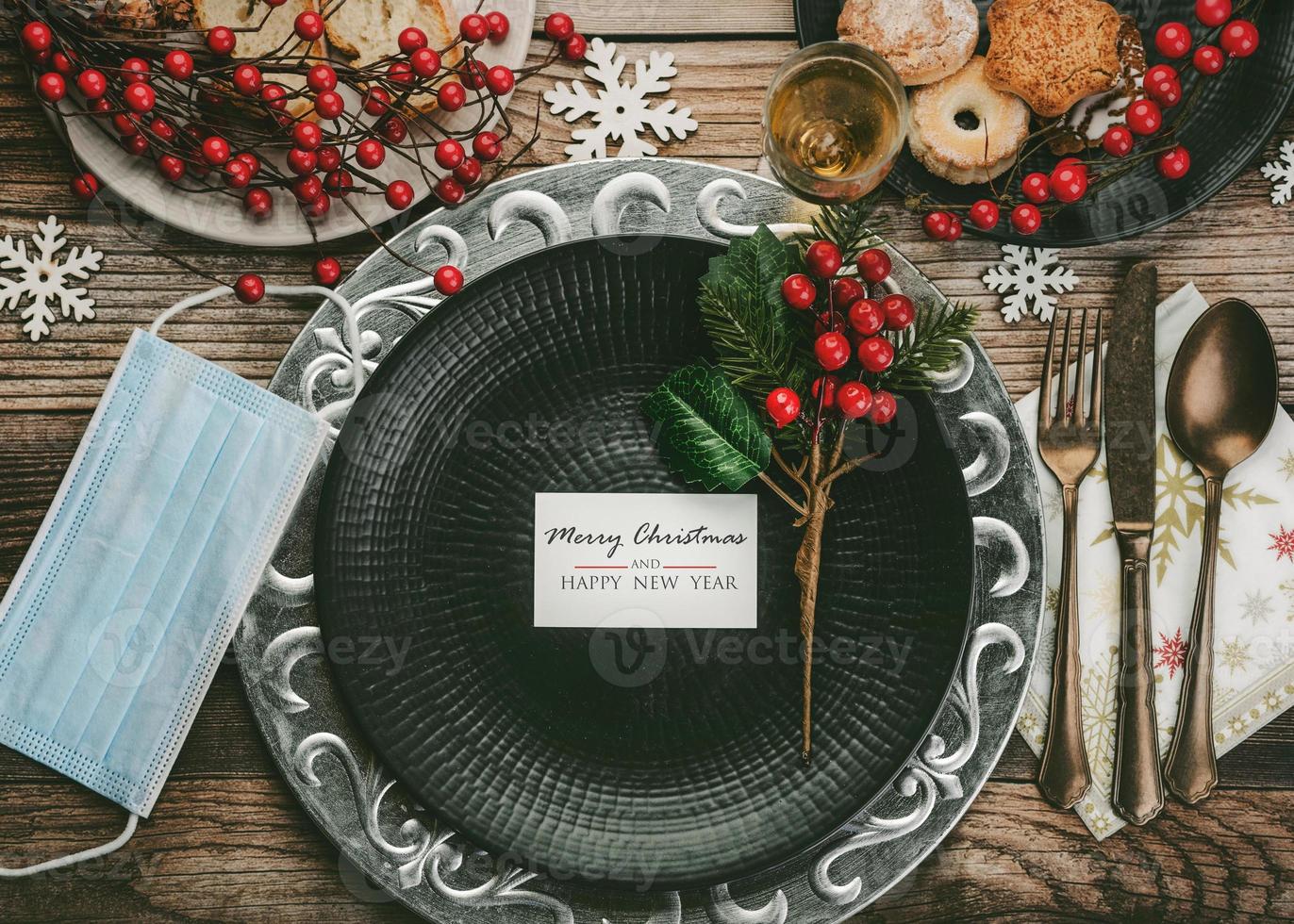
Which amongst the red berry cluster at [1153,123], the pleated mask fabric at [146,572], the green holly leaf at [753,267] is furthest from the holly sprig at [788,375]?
the pleated mask fabric at [146,572]

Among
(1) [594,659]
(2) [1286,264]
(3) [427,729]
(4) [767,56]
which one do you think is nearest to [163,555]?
(3) [427,729]

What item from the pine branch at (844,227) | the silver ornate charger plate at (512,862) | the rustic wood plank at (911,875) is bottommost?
the rustic wood plank at (911,875)

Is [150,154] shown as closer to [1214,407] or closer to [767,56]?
[767,56]

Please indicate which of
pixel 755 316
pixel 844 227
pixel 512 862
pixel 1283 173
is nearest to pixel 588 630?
pixel 512 862

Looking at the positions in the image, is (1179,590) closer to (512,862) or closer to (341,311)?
(512,862)

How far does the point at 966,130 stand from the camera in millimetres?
762

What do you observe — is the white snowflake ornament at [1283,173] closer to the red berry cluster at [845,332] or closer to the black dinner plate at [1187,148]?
the black dinner plate at [1187,148]

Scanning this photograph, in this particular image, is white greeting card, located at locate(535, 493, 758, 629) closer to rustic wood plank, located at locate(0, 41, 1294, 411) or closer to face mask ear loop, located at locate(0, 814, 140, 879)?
rustic wood plank, located at locate(0, 41, 1294, 411)

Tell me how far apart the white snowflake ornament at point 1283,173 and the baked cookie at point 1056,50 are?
8.5 inches

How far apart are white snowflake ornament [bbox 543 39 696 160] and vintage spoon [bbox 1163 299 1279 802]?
527 mm

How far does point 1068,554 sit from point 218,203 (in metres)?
0.84

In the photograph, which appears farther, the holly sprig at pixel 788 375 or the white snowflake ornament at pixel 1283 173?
the white snowflake ornament at pixel 1283 173

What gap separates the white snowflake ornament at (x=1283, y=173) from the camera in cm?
81

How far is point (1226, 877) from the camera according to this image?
80 centimetres
